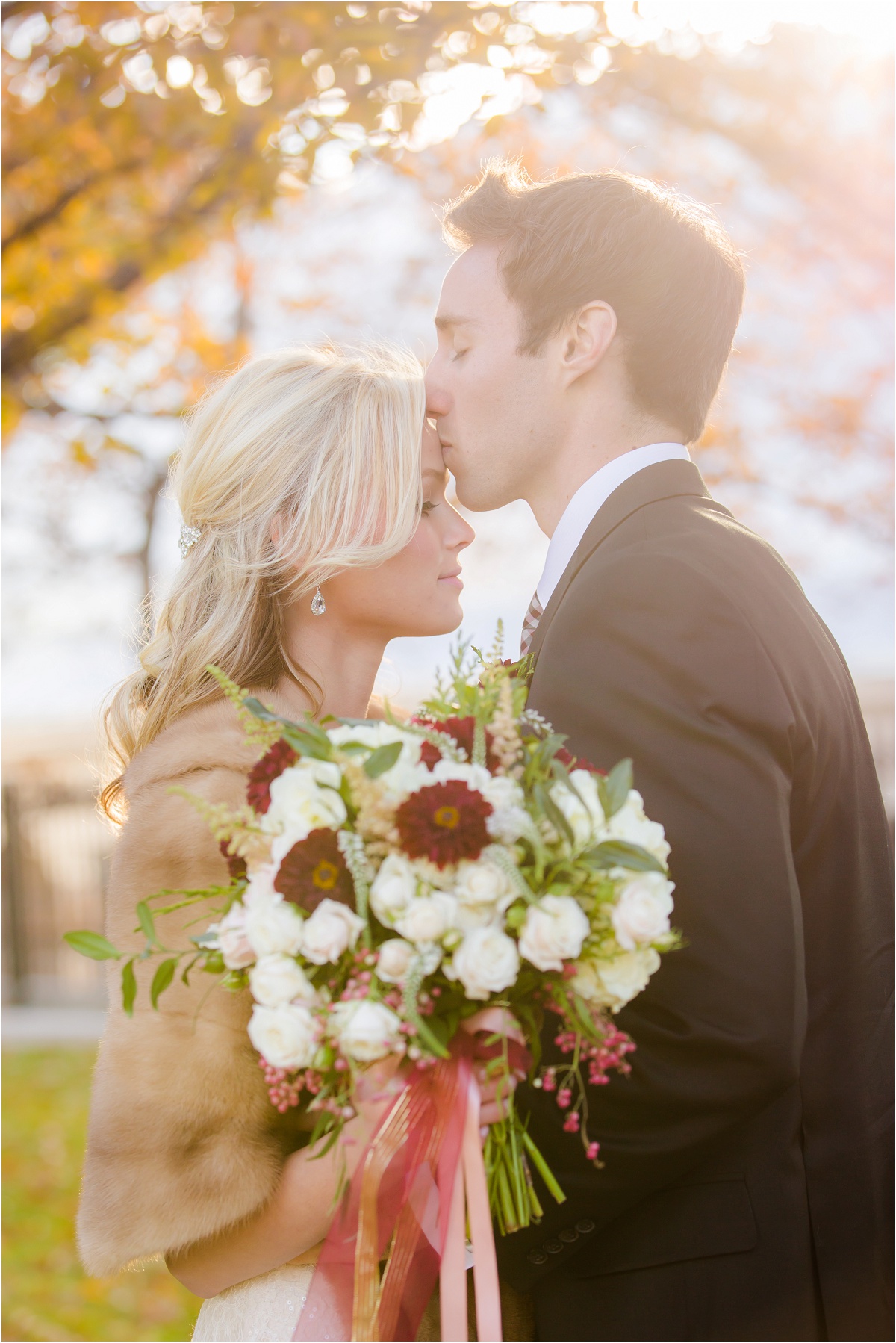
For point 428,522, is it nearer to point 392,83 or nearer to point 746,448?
point 392,83

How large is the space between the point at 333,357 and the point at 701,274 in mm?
1080

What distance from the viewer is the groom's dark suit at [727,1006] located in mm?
2006

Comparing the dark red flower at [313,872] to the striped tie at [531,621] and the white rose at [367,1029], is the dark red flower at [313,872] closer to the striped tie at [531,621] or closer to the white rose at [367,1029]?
the white rose at [367,1029]

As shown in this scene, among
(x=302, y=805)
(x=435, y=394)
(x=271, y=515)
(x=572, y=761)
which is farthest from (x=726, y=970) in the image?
(x=435, y=394)

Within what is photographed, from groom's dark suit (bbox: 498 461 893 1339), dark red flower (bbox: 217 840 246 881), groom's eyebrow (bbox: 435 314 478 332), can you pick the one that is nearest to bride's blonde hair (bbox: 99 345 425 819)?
groom's eyebrow (bbox: 435 314 478 332)

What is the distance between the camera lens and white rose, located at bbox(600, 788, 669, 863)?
63.7 inches

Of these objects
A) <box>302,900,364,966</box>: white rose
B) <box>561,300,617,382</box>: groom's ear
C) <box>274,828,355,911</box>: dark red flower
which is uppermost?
<box>561,300,617,382</box>: groom's ear

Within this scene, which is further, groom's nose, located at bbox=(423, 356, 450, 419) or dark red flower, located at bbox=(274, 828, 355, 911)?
groom's nose, located at bbox=(423, 356, 450, 419)

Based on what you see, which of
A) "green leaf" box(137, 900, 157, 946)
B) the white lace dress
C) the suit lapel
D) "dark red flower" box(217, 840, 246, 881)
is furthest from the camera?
the suit lapel

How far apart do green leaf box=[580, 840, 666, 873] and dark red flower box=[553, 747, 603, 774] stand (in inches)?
7.2

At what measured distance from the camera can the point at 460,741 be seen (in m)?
1.73

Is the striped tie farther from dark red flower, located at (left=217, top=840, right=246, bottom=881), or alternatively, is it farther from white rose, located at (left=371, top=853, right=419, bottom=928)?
white rose, located at (left=371, top=853, right=419, bottom=928)

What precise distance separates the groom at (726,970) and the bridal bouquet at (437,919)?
0.29 metres

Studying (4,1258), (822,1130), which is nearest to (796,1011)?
(822,1130)
